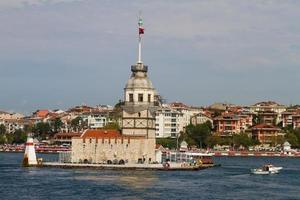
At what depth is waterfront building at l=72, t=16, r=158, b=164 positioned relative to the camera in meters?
72.9

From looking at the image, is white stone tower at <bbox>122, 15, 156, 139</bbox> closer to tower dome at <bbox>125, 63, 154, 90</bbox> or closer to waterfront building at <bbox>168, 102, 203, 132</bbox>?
tower dome at <bbox>125, 63, 154, 90</bbox>

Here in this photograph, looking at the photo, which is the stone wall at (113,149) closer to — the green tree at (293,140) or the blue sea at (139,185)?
the blue sea at (139,185)

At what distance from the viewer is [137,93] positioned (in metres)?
76.2

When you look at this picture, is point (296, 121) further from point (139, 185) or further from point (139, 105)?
point (139, 185)

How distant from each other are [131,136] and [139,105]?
3577 millimetres

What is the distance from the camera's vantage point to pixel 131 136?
73.4 m

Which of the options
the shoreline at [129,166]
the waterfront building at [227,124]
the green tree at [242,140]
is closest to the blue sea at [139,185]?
the shoreline at [129,166]

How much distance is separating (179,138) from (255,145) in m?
12.6

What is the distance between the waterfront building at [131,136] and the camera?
72.9 metres

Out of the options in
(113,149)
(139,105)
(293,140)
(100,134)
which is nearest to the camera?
(113,149)

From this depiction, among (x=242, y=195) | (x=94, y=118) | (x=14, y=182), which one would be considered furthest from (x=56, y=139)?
(x=242, y=195)

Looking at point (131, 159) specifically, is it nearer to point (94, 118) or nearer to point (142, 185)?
point (142, 185)

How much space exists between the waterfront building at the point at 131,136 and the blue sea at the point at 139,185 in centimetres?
365

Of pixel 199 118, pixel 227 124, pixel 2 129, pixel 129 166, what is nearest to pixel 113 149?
pixel 129 166
